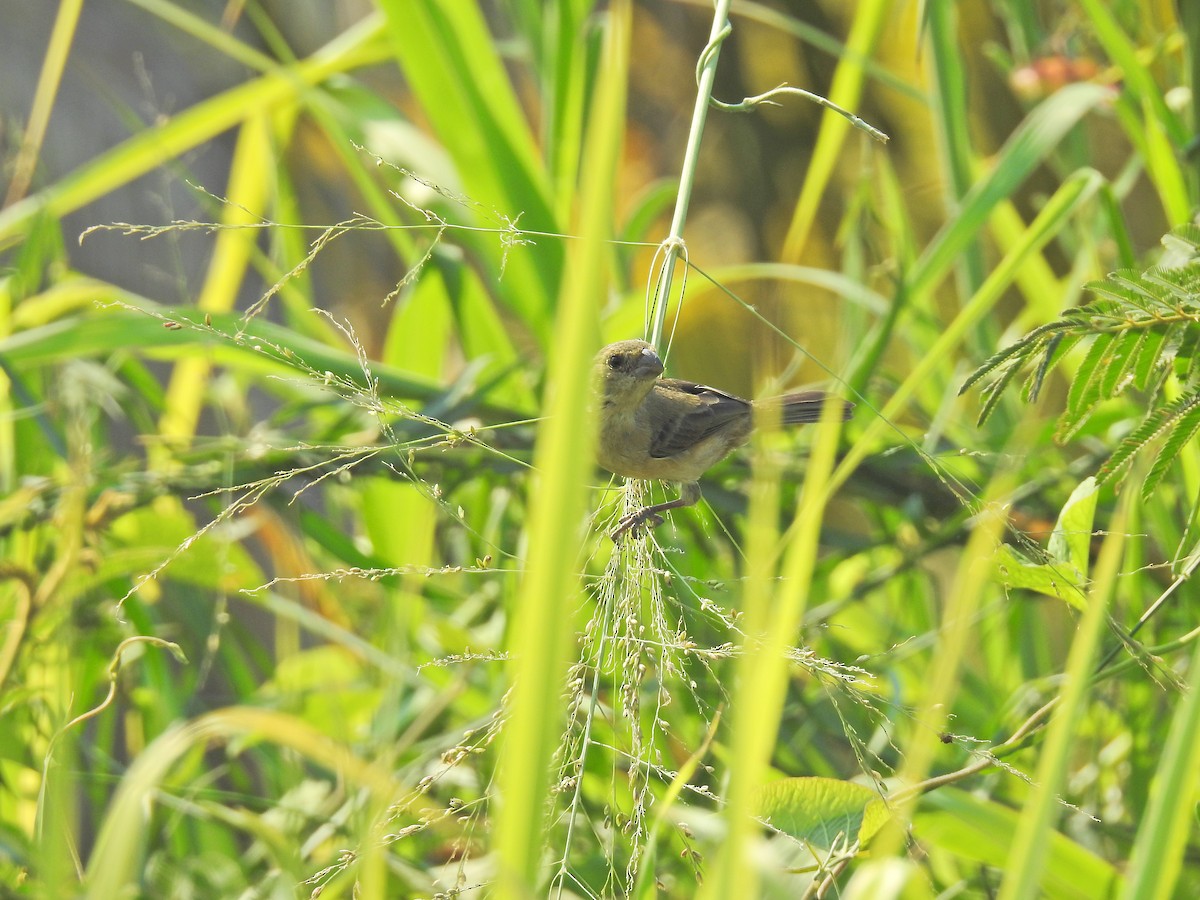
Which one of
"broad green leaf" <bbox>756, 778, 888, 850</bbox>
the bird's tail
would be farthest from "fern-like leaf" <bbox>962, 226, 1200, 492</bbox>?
the bird's tail

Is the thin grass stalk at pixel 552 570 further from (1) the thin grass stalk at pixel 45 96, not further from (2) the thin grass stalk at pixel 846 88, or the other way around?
(1) the thin grass stalk at pixel 45 96

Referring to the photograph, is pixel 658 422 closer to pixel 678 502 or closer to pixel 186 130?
pixel 678 502

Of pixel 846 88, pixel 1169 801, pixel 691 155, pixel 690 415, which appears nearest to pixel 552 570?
pixel 1169 801

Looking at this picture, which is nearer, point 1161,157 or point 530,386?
point 1161,157

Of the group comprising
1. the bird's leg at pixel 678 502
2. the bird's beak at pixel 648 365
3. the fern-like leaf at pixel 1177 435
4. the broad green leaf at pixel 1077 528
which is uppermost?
the fern-like leaf at pixel 1177 435

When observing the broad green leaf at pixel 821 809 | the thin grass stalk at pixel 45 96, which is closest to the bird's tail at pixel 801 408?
the broad green leaf at pixel 821 809

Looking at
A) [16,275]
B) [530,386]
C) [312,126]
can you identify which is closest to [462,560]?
[530,386]

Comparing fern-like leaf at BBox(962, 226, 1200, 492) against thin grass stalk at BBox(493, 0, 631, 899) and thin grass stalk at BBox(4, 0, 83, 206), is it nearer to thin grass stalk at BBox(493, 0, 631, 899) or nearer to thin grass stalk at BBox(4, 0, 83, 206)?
thin grass stalk at BBox(493, 0, 631, 899)

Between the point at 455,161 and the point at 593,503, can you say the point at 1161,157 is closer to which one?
the point at 593,503
